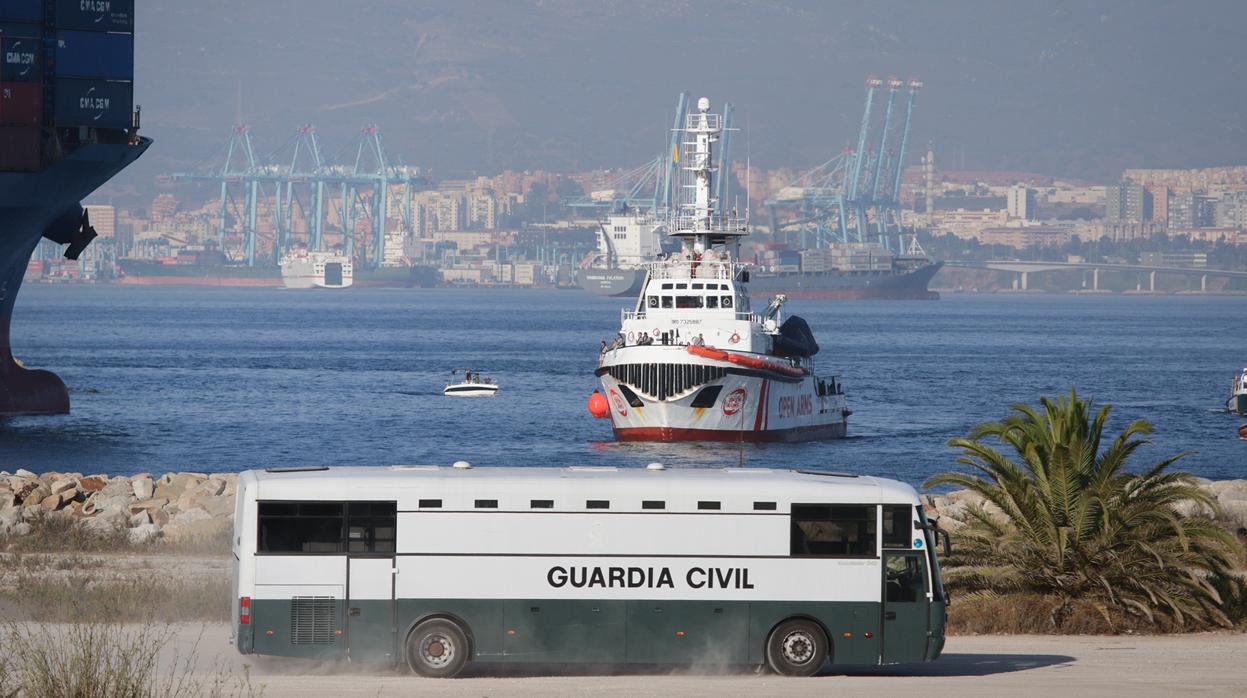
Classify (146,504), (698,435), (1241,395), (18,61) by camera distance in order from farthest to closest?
(1241,395) < (698,435) < (18,61) < (146,504)

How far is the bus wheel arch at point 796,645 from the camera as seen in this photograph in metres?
18.1

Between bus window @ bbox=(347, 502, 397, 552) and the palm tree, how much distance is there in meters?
7.60

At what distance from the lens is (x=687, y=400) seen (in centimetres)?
5694

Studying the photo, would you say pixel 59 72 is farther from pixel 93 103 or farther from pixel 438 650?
pixel 438 650

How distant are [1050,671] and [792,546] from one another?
3.38 metres

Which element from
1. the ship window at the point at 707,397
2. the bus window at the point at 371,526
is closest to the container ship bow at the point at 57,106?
the ship window at the point at 707,397

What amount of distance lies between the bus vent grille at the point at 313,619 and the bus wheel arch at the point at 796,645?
455 cm

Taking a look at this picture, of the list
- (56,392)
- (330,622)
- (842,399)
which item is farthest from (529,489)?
(56,392)

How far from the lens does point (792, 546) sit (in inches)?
710

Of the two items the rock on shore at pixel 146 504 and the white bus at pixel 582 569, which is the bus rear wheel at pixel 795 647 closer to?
the white bus at pixel 582 569

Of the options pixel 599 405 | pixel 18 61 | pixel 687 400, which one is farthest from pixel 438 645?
pixel 599 405

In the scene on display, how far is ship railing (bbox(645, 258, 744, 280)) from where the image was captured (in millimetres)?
60938

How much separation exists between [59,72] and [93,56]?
133 centimetres

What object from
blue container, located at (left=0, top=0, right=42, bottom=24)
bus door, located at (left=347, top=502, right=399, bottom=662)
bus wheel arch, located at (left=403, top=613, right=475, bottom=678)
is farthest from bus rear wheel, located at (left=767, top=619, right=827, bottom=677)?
blue container, located at (left=0, top=0, right=42, bottom=24)
